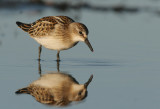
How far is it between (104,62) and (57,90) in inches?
119

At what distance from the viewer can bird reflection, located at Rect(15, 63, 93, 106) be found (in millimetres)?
8203

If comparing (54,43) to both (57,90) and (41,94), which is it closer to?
(57,90)

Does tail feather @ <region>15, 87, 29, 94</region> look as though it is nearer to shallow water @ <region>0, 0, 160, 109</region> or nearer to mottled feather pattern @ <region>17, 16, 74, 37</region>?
shallow water @ <region>0, 0, 160, 109</region>

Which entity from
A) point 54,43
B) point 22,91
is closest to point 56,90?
point 22,91

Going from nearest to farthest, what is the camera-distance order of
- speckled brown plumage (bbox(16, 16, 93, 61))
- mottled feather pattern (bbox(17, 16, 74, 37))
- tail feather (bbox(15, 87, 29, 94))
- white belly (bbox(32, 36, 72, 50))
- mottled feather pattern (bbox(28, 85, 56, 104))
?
mottled feather pattern (bbox(28, 85, 56, 104)), tail feather (bbox(15, 87, 29, 94)), speckled brown plumage (bbox(16, 16, 93, 61)), white belly (bbox(32, 36, 72, 50)), mottled feather pattern (bbox(17, 16, 74, 37))

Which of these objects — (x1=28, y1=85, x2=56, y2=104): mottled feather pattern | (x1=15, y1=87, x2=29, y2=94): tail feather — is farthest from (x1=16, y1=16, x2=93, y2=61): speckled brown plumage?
(x1=15, y1=87, x2=29, y2=94): tail feather

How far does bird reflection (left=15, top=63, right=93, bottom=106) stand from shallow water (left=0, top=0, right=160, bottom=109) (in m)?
0.16

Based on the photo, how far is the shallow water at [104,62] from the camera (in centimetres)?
846

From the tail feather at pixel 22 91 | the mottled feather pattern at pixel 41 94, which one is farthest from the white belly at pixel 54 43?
the tail feather at pixel 22 91

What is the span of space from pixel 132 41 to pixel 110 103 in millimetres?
6565

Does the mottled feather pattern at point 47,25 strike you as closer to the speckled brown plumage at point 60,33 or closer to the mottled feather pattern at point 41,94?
the speckled brown plumage at point 60,33

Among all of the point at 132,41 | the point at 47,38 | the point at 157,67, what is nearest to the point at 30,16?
the point at 132,41

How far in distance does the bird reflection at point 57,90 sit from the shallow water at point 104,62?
156mm

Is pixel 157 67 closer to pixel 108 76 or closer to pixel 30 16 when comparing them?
pixel 108 76
